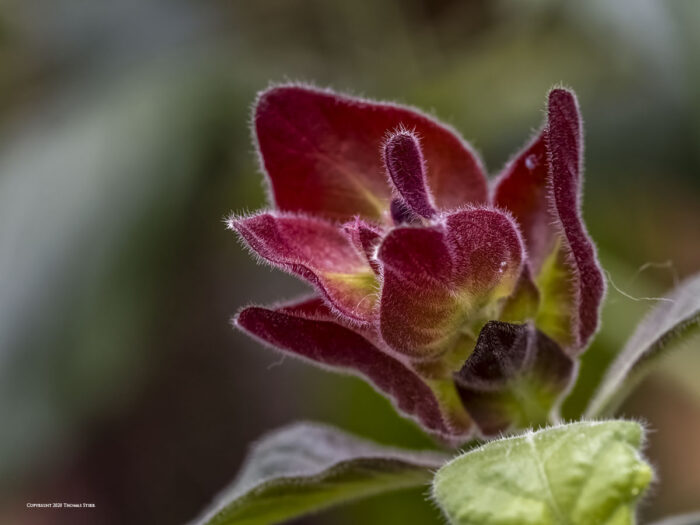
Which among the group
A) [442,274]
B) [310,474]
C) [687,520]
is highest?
[442,274]

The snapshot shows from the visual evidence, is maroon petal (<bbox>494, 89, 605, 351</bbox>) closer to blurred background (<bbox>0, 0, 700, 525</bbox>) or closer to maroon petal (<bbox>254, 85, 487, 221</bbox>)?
maroon petal (<bbox>254, 85, 487, 221</bbox>)

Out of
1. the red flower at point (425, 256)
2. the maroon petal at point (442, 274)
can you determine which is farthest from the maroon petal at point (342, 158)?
the maroon petal at point (442, 274)

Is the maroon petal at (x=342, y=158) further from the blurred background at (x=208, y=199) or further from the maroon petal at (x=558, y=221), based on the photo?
the blurred background at (x=208, y=199)

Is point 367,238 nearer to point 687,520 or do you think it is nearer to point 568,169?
point 568,169

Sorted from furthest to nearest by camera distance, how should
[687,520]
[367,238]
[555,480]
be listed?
[687,520] → [367,238] → [555,480]

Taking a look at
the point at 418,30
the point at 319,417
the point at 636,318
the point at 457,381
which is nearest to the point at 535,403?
the point at 457,381

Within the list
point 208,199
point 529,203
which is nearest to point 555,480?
point 529,203

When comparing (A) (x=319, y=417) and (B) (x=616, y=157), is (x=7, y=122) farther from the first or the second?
(B) (x=616, y=157)
